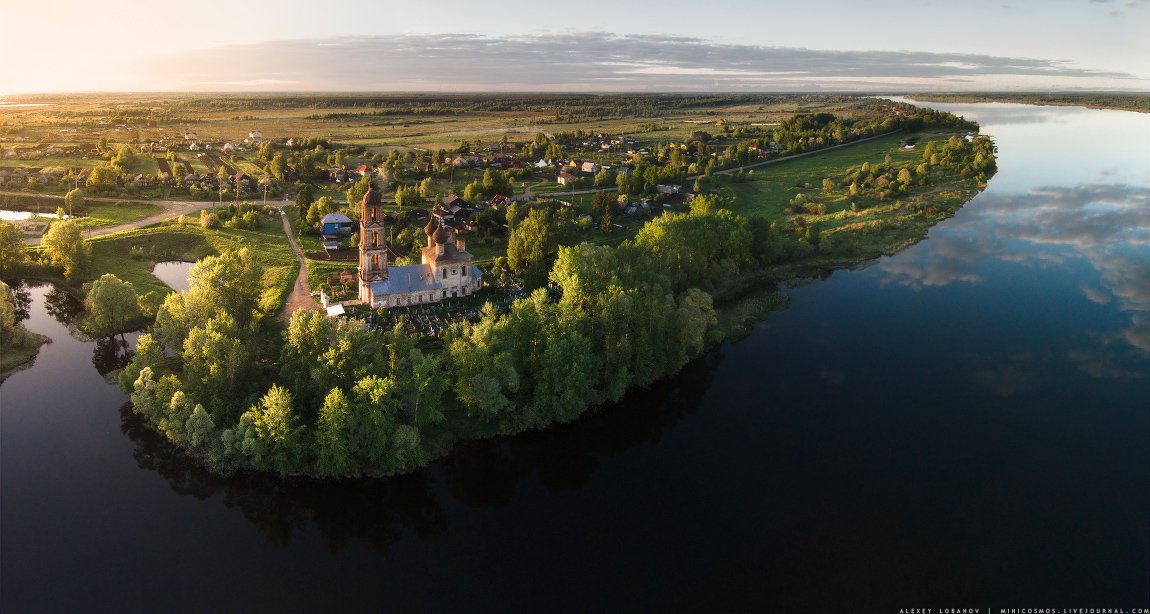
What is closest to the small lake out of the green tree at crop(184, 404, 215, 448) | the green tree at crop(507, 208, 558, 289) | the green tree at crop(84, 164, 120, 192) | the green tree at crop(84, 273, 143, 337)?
the green tree at crop(84, 273, 143, 337)

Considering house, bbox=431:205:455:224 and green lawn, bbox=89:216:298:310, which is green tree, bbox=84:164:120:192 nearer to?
green lawn, bbox=89:216:298:310

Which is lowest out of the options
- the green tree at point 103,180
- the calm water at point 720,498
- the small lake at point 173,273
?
the calm water at point 720,498

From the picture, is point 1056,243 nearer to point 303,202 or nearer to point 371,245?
point 371,245

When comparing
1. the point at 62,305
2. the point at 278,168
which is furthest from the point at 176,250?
the point at 278,168

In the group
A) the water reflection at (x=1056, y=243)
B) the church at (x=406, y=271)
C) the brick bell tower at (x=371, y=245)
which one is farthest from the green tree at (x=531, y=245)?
the water reflection at (x=1056, y=243)

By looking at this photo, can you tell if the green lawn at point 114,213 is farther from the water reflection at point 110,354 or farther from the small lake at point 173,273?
the water reflection at point 110,354

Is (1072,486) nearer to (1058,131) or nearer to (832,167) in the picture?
(832,167)
